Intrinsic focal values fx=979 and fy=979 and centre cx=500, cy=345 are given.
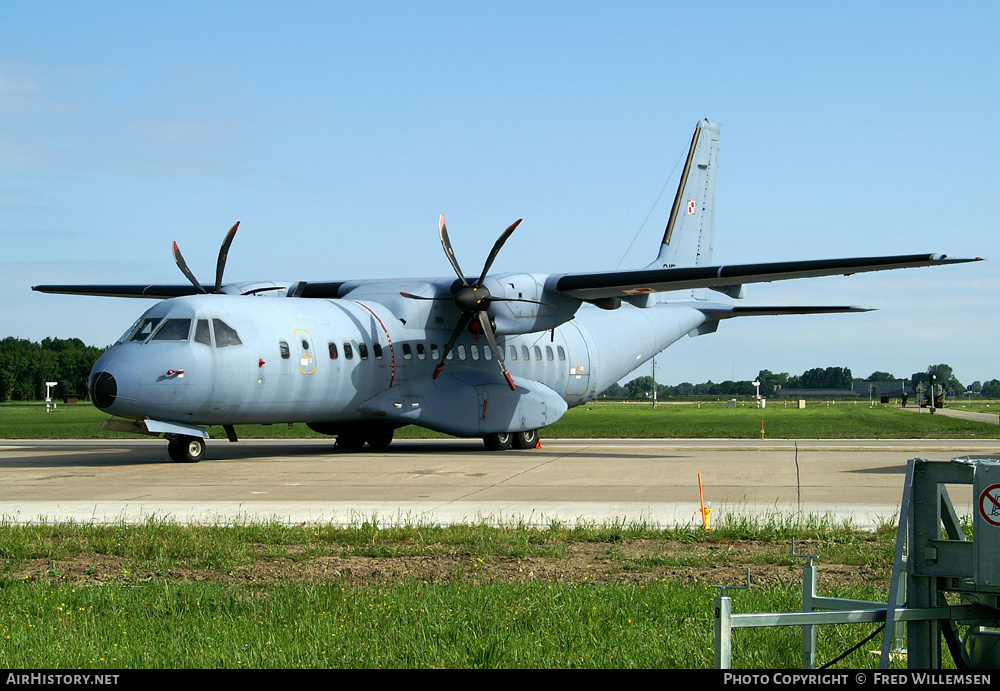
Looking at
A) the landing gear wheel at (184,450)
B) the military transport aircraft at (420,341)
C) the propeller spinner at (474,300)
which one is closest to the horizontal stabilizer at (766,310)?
the military transport aircraft at (420,341)

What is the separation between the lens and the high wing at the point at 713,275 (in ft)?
64.6

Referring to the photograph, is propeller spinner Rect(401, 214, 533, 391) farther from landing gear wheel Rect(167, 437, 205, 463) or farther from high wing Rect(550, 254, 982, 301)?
landing gear wheel Rect(167, 437, 205, 463)

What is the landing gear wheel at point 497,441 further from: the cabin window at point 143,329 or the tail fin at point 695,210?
the cabin window at point 143,329

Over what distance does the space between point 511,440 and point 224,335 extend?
929 centimetres

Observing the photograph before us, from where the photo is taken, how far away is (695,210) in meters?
31.1

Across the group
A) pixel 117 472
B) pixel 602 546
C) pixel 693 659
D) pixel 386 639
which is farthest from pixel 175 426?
pixel 693 659

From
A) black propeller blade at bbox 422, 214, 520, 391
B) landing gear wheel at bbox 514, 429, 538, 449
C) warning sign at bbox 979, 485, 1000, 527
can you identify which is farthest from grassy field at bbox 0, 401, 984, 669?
landing gear wheel at bbox 514, 429, 538, 449

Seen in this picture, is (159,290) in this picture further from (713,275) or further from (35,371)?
(35,371)

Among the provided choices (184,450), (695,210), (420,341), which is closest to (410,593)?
(184,450)

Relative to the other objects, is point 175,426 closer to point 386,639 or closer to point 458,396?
point 458,396

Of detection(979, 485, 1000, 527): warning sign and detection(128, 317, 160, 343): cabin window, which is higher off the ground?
detection(128, 317, 160, 343): cabin window

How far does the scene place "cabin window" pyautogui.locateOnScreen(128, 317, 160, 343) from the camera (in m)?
19.4

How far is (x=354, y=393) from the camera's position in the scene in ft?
74.9

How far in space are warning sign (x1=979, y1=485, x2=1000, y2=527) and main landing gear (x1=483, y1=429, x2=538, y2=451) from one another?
2109 centimetres
